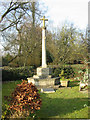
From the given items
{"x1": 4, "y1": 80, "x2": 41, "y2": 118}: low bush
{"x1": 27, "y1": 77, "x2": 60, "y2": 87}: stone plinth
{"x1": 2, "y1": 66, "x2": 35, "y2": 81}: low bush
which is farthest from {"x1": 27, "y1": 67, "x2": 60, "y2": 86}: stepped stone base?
{"x1": 4, "y1": 80, "x2": 41, "y2": 118}: low bush

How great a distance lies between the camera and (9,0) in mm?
17016

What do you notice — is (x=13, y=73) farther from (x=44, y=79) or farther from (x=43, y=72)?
(x=44, y=79)

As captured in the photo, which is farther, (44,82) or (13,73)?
(13,73)

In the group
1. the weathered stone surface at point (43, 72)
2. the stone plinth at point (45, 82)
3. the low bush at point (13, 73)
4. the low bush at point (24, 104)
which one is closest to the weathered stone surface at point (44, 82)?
the stone plinth at point (45, 82)

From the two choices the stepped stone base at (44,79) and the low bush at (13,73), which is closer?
the stepped stone base at (44,79)

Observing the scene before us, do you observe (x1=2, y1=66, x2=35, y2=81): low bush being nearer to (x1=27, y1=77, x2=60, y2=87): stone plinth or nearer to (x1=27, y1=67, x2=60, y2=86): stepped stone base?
(x1=27, y1=67, x2=60, y2=86): stepped stone base

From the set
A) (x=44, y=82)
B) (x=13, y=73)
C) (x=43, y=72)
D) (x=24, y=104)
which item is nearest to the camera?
(x=24, y=104)

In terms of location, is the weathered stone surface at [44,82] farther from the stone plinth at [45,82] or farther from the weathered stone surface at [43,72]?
the weathered stone surface at [43,72]

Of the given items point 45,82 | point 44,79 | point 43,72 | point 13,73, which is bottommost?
point 45,82

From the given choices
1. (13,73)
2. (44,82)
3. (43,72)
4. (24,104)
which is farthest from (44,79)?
(24,104)

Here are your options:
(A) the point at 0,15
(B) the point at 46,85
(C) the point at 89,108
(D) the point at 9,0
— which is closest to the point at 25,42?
(A) the point at 0,15

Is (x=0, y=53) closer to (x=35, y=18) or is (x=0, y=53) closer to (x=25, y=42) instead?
(x=25, y=42)

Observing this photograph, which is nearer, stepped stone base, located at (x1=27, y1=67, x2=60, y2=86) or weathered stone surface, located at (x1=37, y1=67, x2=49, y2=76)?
stepped stone base, located at (x1=27, y1=67, x2=60, y2=86)

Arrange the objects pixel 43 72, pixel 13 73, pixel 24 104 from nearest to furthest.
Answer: pixel 24 104 < pixel 43 72 < pixel 13 73
